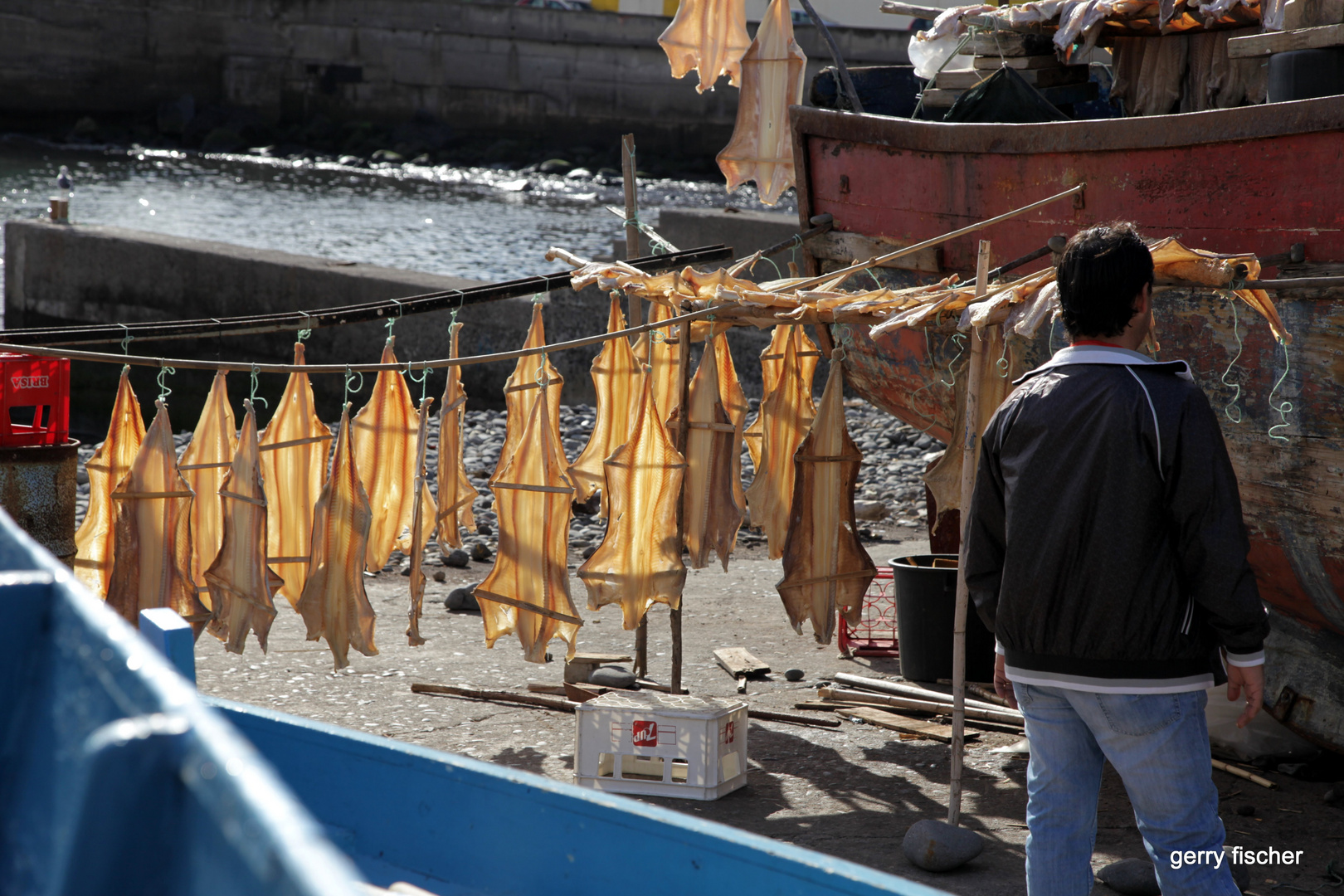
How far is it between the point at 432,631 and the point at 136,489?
2.55 meters

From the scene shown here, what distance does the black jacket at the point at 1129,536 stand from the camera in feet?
8.57

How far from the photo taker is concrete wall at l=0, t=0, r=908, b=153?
3803 cm

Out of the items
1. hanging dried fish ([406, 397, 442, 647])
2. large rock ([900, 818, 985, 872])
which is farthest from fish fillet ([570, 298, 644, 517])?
large rock ([900, 818, 985, 872])

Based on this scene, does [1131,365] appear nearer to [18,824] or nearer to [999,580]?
[999,580]

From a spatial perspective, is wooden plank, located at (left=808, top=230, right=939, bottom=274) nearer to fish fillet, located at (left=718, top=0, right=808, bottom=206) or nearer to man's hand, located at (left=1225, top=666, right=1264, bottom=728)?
fish fillet, located at (left=718, top=0, right=808, bottom=206)

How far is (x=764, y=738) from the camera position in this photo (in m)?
5.26

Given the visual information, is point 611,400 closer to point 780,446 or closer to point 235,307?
point 780,446

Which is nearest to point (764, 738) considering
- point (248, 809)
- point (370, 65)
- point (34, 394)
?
point (34, 394)

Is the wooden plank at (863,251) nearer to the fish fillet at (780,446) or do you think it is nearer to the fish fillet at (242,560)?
the fish fillet at (780,446)

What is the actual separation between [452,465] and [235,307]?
37.1 feet

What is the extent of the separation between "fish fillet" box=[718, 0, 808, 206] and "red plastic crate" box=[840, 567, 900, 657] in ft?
7.35

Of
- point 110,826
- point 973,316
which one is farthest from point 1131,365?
point 110,826

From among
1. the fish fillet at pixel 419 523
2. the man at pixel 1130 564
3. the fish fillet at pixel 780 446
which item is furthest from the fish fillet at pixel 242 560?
the man at pixel 1130 564

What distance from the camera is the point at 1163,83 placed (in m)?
6.41
